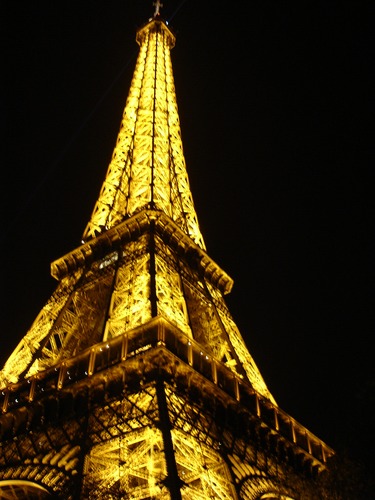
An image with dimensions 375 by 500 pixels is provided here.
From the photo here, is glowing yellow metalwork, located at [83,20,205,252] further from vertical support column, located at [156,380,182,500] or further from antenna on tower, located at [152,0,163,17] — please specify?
vertical support column, located at [156,380,182,500]

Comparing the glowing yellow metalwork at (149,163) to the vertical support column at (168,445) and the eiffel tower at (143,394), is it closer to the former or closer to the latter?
the eiffel tower at (143,394)

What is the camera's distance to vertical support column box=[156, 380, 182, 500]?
13427mm

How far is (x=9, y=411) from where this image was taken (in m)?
19.5

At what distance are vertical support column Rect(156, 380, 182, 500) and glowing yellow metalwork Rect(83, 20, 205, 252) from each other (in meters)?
13.5

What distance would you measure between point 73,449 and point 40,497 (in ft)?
18.4

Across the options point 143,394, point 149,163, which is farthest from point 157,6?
point 143,394

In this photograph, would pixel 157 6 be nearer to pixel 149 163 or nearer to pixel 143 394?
pixel 149 163

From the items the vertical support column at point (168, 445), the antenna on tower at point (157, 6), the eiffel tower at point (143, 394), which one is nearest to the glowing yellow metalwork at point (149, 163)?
the eiffel tower at point (143, 394)

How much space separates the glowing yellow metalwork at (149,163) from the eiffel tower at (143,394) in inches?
39.4

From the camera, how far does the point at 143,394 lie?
1741 cm

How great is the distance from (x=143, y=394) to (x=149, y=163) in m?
18.8

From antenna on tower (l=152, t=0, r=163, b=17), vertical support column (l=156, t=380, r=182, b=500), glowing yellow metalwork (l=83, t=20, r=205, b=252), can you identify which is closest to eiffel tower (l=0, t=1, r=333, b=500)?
vertical support column (l=156, t=380, r=182, b=500)

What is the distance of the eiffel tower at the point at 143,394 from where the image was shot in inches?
626

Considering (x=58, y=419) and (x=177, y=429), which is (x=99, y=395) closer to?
Answer: (x=58, y=419)
